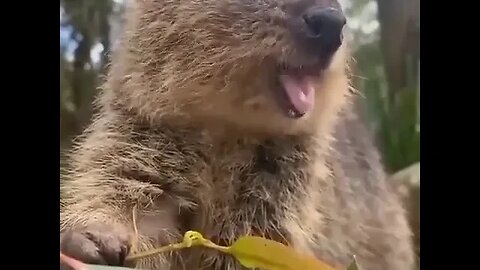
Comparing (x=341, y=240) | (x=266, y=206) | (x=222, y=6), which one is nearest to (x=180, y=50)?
(x=222, y=6)

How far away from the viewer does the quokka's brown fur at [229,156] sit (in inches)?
48.4

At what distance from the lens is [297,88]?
1231 mm

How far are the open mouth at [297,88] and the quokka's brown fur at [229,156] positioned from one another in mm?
14

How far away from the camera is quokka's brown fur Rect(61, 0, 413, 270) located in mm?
1229

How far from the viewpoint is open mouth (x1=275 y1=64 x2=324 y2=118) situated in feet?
4.01

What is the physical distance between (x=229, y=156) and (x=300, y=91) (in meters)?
0.17

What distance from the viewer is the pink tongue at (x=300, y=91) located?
4.02 feet

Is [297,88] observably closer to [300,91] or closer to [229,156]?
[300,91]

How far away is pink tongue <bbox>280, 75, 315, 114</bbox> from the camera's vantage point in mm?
1227

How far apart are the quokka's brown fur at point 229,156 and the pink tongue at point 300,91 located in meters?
0.01

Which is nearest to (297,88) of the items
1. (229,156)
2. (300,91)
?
(300,91)
